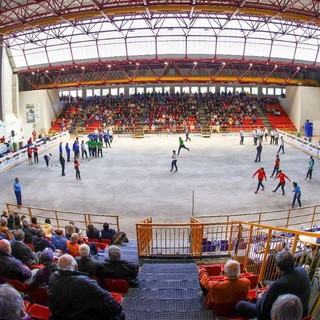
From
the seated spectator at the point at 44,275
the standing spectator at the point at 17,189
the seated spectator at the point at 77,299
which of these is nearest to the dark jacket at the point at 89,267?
the seated spectator at the point at 44,275

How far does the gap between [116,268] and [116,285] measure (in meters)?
0.28

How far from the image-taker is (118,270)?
6273mm

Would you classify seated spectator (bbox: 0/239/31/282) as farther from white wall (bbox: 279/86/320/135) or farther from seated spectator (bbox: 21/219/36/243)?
white wall (bbox: 279/86/320/135)

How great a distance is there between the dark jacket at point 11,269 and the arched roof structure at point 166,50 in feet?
90.4

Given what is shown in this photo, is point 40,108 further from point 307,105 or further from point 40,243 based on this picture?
point 40,243

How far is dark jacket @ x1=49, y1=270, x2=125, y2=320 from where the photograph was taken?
421cm

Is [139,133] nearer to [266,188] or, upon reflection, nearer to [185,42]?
[185,42]

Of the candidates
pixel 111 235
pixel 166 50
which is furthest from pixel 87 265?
pixel 166 50

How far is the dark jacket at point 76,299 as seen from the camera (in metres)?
4.21

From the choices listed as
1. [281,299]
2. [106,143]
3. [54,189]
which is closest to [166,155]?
[106,143]

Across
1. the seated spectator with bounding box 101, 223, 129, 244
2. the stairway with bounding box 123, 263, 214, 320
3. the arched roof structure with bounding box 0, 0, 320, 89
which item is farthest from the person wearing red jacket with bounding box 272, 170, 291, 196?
the arched roof structure with bounding box 0, 0, 320, 89

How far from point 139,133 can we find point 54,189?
22.8 m

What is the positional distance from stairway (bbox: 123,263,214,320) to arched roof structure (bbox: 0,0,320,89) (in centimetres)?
2734

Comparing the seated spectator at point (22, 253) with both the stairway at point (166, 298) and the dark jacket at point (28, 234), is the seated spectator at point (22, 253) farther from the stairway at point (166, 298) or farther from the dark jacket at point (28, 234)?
the dark jacket at point (28, 234)
